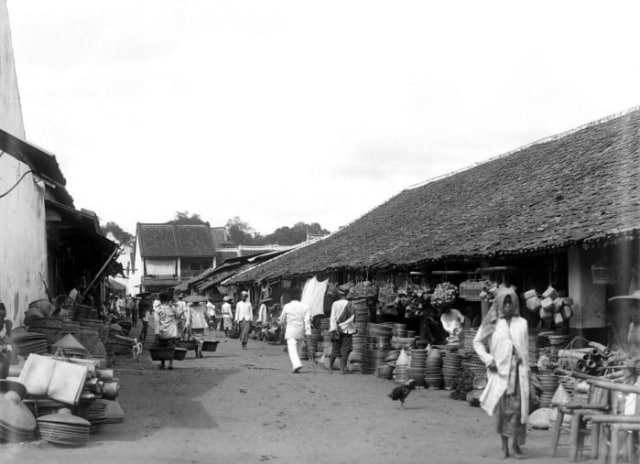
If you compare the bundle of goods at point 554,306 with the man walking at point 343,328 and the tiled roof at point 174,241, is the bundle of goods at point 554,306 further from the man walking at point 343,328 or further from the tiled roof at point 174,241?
the tiled roof at point 174,241

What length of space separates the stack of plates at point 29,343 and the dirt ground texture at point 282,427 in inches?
58.1

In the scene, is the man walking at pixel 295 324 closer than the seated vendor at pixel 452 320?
No

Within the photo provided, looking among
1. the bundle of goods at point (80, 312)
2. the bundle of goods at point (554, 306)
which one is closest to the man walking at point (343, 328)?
the bundle of goods at point (80, 312)

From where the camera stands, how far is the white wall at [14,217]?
13.6 metres

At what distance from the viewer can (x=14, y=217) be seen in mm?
14359

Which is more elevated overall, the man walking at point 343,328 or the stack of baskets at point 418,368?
the man walking at point 343,328

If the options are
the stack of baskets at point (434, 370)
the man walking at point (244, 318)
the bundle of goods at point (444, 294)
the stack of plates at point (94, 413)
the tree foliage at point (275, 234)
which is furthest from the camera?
the tree foliage at point (275, 234)

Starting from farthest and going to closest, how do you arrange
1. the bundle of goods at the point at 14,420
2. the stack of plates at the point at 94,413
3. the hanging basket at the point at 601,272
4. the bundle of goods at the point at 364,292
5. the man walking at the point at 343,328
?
the bundle of goods at the point at 364,292 → the man walking at the point at 343,328 → the hanging basket at the point at 601,272 → the stack of plates at the point at 94,413 → the bundle of goods at the point at 14,420

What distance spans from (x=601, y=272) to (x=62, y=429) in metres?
7.18

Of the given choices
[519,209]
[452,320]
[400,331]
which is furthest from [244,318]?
[519,209]

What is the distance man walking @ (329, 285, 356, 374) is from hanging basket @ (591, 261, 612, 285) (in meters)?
6.82

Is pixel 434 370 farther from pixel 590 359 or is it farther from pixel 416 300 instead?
pixel 590 359

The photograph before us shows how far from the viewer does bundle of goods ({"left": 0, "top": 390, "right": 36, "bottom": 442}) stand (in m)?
8.16

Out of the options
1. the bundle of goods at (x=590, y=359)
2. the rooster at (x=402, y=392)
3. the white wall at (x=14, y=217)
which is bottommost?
the rooster at (x=402, y=392)
